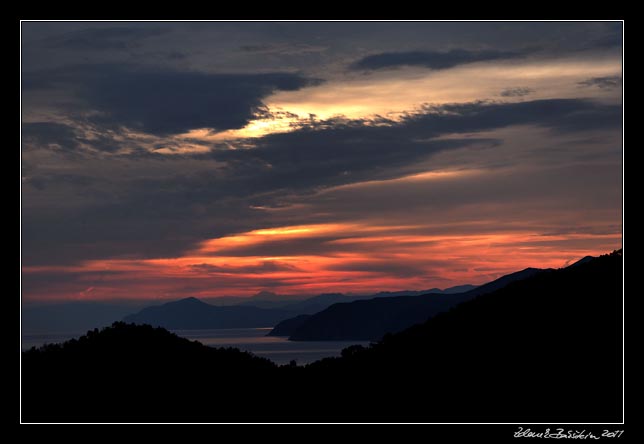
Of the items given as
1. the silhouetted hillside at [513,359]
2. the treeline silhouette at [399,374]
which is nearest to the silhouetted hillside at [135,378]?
the treeline silhouette at [399,374]

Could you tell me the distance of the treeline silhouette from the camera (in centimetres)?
5591

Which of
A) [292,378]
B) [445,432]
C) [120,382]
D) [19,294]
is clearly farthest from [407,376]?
[19,294]

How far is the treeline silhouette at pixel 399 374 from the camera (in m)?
55.9

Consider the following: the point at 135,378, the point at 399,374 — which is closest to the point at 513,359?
the point at 399,374

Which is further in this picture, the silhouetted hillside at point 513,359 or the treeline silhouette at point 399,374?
the treeline silhouette at point 399,374

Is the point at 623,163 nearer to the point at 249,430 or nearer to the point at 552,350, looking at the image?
the point at 249,430

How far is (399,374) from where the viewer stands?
69000mm

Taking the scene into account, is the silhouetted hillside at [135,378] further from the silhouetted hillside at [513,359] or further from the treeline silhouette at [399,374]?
the silhouetted hillside at [513,359]

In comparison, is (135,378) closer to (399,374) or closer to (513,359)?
(399,374)

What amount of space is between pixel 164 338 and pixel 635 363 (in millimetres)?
52779

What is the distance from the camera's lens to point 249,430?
32.9 metres

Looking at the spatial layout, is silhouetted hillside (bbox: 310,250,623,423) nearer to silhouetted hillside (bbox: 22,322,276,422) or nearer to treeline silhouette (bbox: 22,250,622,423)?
treeline silhouette (bbox: 22,250,622,423)

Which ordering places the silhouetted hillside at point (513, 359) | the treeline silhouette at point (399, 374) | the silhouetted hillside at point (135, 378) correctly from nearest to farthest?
the silhouetted hillside at point (513, 359), the treeline silhouette at point (399, 374), the silhouetted hillside at point (135, 378)

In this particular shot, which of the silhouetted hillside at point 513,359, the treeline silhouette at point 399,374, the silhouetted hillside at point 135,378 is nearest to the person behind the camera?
the silhouetted hillside at point 513,359
